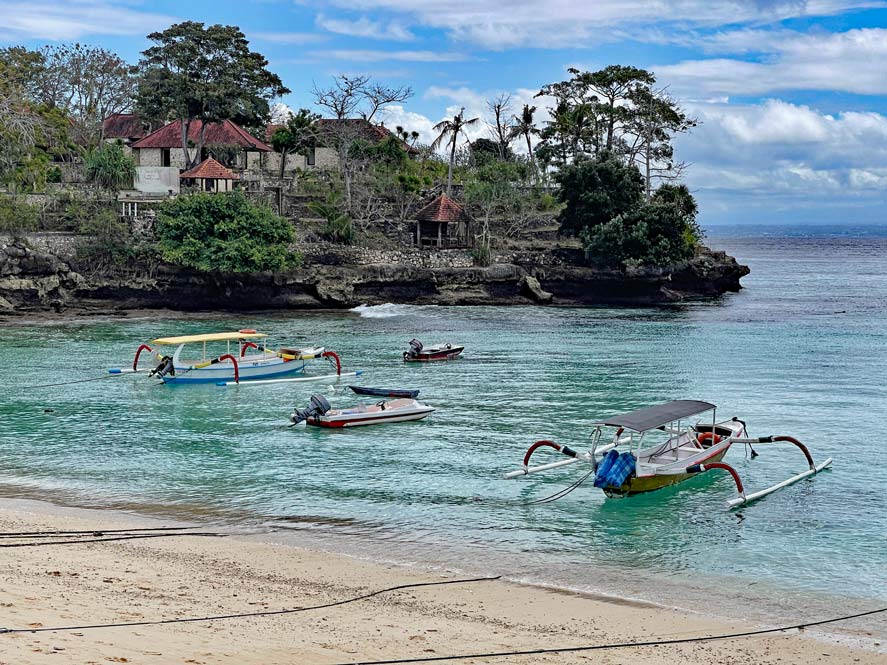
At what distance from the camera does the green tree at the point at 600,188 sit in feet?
210

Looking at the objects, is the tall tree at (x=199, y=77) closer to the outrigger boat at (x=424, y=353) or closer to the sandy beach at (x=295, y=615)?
the outrigger boat at (x=424, y=353)

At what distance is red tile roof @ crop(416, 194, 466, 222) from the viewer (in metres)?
65.9

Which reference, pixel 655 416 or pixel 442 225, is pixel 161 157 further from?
pixel 655 416

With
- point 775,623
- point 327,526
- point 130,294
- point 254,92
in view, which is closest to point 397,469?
point 327,526

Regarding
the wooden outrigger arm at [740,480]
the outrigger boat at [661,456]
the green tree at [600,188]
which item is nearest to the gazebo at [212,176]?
the green tree at [600,188]

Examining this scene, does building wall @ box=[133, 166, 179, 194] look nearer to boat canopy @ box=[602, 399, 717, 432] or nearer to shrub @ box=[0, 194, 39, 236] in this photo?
shrub @ box=[0, 194, 39, 236]

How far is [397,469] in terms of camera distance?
2417cm

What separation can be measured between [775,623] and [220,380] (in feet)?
83.1

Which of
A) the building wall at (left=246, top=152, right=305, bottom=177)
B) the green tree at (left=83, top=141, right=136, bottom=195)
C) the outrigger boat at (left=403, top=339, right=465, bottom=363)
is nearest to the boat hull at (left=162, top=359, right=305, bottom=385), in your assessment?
the outrigger boat at (left=403, top=339, right=465, bottom=363)

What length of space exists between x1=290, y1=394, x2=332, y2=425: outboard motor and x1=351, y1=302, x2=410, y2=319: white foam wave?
2729 centimetres

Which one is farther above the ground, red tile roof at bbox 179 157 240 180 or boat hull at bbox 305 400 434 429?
red tile roof at bbox 179 157 240 180

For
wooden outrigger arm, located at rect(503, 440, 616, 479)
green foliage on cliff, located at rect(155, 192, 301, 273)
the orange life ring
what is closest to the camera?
wooden outrigger arm, located at rect(503, 440, 616, 479)

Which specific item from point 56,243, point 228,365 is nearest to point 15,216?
point 56,243

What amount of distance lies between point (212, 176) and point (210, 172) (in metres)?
0.43
